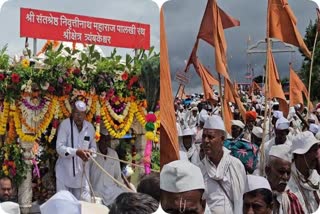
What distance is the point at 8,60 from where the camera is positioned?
266 centimetres

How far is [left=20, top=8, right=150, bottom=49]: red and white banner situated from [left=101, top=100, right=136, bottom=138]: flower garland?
55 centimetres

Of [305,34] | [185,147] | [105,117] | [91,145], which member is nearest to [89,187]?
[91,145]

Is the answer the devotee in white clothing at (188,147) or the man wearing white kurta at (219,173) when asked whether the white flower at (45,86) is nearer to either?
the devotee in white clothing at (188,147)

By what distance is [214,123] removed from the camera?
2.35m

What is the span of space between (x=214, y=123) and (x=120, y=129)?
103 centimetres

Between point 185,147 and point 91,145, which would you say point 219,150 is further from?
point 91,145

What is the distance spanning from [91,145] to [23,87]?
1.67ft

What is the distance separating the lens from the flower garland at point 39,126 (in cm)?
270

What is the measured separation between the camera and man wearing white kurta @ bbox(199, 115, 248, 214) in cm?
227

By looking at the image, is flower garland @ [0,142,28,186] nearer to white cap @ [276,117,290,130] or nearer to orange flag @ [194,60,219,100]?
orange flag @ [194,60,219,100]

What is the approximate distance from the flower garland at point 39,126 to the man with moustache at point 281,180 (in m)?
1.21

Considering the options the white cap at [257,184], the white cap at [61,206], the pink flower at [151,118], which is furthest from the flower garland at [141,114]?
the white cap at [61,206]

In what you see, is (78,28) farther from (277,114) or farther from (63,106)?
(277,114)

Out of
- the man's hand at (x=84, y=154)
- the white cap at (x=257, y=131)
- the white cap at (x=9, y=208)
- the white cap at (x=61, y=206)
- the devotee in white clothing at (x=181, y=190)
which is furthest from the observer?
the white cap at (x=257, y=131)
